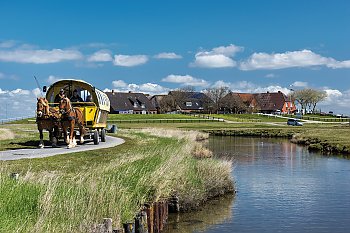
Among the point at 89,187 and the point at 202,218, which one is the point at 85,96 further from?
the point at 89,187

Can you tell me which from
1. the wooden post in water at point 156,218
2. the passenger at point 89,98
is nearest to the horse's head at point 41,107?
the passenger at point 89,98

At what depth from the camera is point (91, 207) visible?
11.4m

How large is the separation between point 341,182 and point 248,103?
14034 centimetres

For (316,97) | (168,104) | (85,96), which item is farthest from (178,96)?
(85,96)

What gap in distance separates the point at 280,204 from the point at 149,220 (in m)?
8.67

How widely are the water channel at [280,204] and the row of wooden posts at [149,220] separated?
492 mm

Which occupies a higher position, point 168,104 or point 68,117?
point 168,104

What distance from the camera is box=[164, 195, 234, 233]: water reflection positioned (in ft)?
54.3

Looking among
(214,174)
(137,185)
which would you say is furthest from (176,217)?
(214,174)

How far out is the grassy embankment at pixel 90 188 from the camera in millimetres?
9763

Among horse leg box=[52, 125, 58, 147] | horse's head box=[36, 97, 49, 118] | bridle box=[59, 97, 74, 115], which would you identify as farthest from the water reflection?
horse leg box=[52, 125, 58, 147]

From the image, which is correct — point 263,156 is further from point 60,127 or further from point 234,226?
point 234,226

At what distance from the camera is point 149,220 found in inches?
546

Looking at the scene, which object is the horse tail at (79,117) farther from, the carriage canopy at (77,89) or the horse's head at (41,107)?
the horse's head at (41,107)
